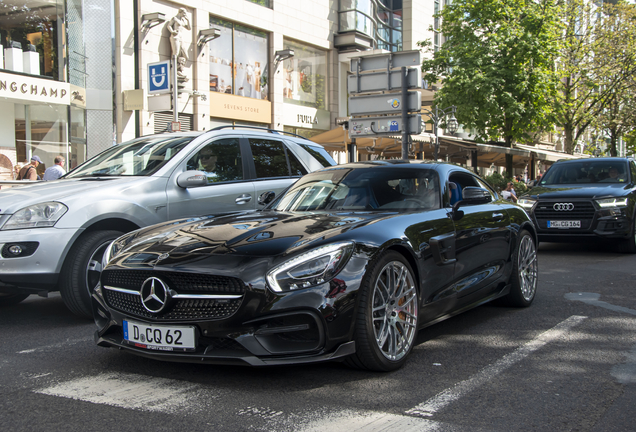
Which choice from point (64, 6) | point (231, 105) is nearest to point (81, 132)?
point (64, 6)

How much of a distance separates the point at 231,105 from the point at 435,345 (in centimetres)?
1950

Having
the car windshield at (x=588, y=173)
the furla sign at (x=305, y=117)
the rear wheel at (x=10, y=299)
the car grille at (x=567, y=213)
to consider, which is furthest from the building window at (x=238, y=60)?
the rear wheel at (x=10, y=299)

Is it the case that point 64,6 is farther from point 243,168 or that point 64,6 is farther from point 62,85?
point 243,168

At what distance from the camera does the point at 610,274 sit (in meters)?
8.23

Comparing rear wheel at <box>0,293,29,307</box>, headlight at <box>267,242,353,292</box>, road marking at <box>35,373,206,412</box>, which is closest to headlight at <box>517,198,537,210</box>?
rear wheel at <box>0,293,29,307</box>

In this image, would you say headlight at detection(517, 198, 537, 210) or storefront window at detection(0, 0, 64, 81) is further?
storefront window at detection(0, 0, 64, 81)

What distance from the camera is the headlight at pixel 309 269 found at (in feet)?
11.3

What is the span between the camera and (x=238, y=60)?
23.8 m

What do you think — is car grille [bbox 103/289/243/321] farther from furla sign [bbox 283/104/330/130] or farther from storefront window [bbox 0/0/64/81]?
furla sign [bbox 283/104/330/130]

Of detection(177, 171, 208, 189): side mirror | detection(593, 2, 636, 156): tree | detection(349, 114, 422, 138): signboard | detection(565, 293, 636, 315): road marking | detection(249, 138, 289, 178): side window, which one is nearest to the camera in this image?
detection(565, 293, 636, 315): road marking

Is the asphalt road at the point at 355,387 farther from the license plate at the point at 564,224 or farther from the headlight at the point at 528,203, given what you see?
the headlight at the point at 528,203

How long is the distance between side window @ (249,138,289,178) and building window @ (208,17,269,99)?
1551cm

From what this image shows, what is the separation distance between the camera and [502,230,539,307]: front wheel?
231 inches

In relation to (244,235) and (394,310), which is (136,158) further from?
(394,310)
